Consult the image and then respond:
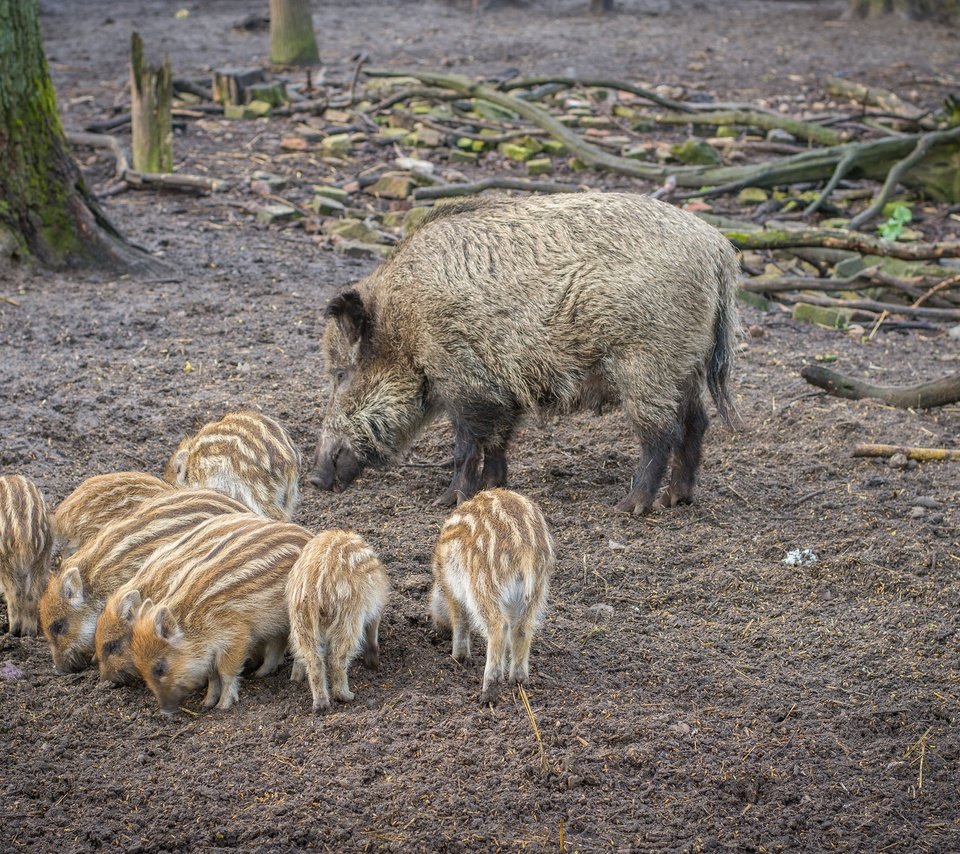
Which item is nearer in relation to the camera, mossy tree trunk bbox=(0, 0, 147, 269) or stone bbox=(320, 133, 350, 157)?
mossy tree trunk bbox=(0, 0, 147, 269)

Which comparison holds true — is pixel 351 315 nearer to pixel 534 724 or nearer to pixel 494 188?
pixel 534 724

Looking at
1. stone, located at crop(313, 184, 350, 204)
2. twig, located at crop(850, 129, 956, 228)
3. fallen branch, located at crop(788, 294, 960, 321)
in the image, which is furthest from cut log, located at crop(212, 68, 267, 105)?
fallen branch, located at crop(788, 294, 960, 321)

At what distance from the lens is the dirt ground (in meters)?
3.59

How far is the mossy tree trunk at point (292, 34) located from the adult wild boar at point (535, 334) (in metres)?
10.6

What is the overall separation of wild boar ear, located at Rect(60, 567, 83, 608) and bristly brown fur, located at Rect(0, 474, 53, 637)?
0.97 feet

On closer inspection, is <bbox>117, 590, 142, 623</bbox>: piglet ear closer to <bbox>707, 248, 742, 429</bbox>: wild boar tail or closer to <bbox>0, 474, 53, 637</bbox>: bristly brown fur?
<bbox>0, 474, 53, 637</bbox>: bristly brown fur

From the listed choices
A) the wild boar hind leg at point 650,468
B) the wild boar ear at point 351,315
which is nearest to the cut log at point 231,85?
the wild boar ear at point 351,315

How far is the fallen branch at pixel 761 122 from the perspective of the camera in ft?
41.3

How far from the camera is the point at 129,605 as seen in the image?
4.19 metres

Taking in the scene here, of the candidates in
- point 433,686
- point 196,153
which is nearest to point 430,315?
point 433,686

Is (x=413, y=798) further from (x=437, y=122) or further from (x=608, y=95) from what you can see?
(x=608, y=95)

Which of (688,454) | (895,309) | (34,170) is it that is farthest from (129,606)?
(895,309)

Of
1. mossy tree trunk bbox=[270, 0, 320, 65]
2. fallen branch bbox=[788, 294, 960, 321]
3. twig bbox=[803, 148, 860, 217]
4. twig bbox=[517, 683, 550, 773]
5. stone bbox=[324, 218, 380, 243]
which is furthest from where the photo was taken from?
mossy tree trunk bbox=[270, 0, 320, 65]

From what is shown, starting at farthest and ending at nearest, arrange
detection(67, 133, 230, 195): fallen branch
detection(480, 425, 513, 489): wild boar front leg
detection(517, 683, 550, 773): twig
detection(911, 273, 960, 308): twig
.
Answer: detection(67, 133, 230, 195): fallen branch < detection(911, 273, 960, 308): twig < detection(480, 425, 513, 489): wild boar front leg < detection(517, 683, 550, 773): twig
